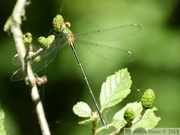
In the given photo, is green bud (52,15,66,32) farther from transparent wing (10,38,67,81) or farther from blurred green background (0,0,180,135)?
blurred green background (0,0,180,135)

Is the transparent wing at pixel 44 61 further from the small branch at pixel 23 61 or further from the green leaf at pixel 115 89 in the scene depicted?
the small branch at pixel 23 61

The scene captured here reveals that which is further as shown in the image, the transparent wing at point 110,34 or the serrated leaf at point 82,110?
the transparent wing at point 110,34

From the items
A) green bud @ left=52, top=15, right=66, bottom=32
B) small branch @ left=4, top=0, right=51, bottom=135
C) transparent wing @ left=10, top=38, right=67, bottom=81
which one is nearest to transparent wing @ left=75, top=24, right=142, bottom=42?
transparent wing @ left=10, top=38, right=67, bottom=81

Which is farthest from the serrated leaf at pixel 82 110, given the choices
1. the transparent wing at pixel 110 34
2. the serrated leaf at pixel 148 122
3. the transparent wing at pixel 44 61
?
the transparent wing at pixel 110 34

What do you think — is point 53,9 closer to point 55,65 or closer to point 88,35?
point 55,65

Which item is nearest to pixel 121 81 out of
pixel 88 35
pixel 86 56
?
pixel 88 35

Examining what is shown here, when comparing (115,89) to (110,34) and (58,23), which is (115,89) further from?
(110,34)
